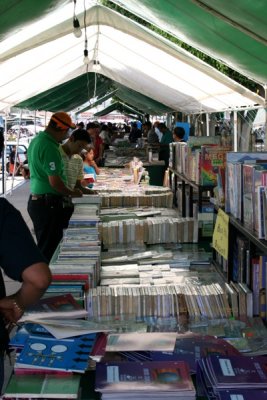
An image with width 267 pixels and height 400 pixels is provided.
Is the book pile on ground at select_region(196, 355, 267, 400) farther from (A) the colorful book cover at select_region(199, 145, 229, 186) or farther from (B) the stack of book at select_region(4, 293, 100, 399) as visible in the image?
(A) the colorful book cover at select_region(199, 145, 229, 186)

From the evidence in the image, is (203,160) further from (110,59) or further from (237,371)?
(110,59)

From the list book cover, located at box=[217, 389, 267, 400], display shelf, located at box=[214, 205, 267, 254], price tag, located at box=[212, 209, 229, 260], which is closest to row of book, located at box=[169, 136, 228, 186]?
price tag, located at box=[212, 209, 229, 260]

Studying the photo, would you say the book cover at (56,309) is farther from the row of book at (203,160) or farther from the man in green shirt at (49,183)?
the man in green shirt at (49,183)

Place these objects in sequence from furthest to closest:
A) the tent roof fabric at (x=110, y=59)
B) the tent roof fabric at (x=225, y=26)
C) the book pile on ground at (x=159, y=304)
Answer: the tent roof fabric at (x=110, y=59)
the tent roof fabric at (x=225, y=26)
the book pile on ground at (x=159, y=304)

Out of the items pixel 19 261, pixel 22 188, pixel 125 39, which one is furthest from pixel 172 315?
pixel 22 188

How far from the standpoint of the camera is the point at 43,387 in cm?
209

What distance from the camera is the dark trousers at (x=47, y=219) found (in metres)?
5.62

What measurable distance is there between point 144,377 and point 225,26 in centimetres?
262

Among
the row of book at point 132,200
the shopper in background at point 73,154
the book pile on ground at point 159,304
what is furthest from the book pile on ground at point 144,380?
the row of book at point 132,200

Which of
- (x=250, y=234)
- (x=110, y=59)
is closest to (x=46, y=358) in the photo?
(x=250, y=234)

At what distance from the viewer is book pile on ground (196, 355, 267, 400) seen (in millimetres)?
2113

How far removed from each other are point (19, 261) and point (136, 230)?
10.1ft

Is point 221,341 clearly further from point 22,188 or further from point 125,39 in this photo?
point 22,188

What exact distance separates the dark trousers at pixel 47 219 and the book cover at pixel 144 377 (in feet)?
11.2
